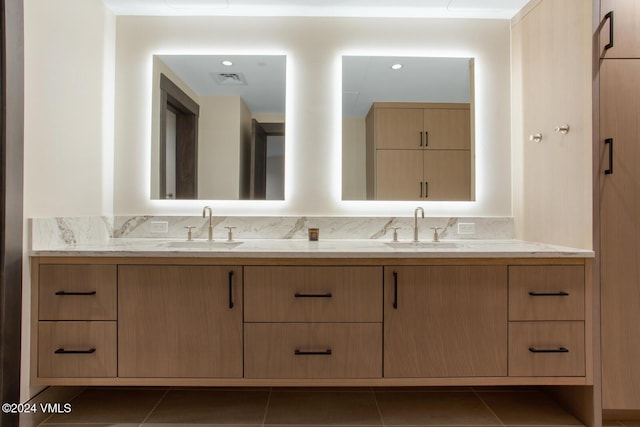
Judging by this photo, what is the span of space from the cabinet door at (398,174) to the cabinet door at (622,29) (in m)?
0.99

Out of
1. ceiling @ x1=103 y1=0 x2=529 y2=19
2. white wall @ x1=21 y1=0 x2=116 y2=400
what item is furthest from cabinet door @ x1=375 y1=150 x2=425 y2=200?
white wall @ x1=21 y1=0 x2=116 y2=400

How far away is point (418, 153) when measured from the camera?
2.19 meters

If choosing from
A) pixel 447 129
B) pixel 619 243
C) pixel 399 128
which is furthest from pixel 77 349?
pixel 619 243

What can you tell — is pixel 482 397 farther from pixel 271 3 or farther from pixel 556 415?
pixel 271 3

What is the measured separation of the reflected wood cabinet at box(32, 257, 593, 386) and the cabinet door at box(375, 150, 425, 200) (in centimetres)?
72

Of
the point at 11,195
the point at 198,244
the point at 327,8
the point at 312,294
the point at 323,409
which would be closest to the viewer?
the point at 11,195

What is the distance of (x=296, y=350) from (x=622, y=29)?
6.63ft

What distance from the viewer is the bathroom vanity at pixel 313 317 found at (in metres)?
1.54

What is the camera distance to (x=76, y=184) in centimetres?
185

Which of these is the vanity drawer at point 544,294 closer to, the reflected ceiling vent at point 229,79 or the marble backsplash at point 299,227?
the marble backsplash at point 299,227

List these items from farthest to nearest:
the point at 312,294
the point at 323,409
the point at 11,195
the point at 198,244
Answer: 1. the point at 198,244
2. the point at 323,409
3. the point at 312,294
4. the point at 11,195

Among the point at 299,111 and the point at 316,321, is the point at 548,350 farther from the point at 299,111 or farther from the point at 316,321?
the point at 299,111

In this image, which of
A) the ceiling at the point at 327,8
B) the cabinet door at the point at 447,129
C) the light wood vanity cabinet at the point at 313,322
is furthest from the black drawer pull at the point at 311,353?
the ceiling at the point at 327,8

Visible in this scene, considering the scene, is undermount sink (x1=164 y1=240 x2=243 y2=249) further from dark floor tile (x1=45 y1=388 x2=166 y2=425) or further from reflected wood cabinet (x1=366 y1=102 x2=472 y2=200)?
reflected wood cabinet (x1=366 y1=102 x2=472 y2=200)
